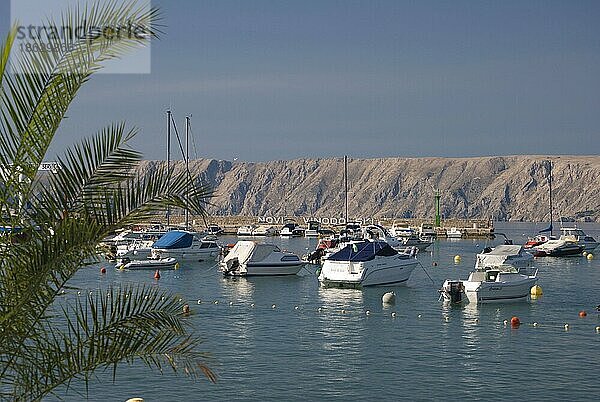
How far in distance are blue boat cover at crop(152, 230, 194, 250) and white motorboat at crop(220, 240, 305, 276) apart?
40.5 ft

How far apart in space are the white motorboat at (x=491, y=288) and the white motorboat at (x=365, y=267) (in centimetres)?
633

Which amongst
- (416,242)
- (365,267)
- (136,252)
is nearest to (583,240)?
(416,242)

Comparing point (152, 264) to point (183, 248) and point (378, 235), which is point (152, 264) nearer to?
point (183, 248)

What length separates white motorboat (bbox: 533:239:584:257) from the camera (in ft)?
248

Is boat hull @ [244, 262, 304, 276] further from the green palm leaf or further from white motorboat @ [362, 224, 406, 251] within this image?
the green palm leaf

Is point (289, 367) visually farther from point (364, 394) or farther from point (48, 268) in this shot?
point (48, 268)

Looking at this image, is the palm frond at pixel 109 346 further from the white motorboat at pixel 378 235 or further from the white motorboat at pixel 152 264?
the white motorboat at pixel 378 235

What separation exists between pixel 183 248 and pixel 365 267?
24172 millimetres

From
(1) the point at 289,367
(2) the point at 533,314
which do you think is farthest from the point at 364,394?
(2) the point at 533,314

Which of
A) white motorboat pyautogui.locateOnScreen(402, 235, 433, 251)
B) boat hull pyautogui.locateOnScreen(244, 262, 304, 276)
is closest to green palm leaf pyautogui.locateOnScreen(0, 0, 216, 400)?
boat hull pyautogui.locateOnScreen(244, 262, 304, 276)

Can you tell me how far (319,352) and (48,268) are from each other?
59.2ft

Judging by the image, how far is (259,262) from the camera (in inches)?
2041

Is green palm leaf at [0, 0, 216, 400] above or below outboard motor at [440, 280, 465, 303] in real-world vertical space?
above

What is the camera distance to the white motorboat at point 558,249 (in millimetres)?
75500
